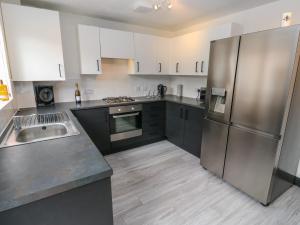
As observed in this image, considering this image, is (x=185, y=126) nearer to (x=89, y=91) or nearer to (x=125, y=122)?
(x=125, y=122)

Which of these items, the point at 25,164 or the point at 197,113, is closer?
the point at 25,164

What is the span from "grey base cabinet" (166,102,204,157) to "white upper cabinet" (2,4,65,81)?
2.01 m

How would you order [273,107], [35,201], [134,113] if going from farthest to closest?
[134,113] < [273,107] < [35,201]

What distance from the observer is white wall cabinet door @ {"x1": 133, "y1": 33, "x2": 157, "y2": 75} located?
3.04m

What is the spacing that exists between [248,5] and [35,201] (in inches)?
120

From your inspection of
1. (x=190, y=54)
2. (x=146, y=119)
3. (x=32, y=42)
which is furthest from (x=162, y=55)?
(x=32, y=42)

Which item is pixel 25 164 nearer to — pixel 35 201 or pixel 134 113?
pixel 35 201

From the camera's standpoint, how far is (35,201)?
0.70 metres

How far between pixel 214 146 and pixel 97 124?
1.78 meters

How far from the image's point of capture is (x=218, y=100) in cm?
211

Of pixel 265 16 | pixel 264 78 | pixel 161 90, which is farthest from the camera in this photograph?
pixel 161 90

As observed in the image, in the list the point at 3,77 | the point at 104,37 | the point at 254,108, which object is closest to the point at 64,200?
the point at 254,108

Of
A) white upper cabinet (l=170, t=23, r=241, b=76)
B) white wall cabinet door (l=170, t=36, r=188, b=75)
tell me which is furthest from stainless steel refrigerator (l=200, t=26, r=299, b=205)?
white wall cabinet door (l=170, t=36, r=188, b=75)

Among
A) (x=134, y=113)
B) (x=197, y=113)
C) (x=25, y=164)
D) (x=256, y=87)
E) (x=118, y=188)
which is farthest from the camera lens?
(x=134, y=113)
